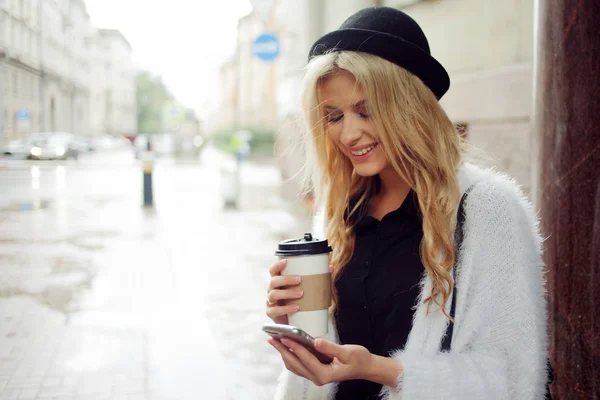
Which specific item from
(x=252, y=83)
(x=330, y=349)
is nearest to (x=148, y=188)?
(x=330, y=349)

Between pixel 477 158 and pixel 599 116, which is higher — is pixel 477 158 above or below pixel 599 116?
below

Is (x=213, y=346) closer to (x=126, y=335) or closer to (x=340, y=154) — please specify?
(x=126, y=335)

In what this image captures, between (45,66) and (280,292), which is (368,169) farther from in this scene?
(45,66)

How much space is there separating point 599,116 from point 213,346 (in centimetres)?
377

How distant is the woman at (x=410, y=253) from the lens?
1623 mm

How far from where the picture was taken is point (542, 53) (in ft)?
8.64

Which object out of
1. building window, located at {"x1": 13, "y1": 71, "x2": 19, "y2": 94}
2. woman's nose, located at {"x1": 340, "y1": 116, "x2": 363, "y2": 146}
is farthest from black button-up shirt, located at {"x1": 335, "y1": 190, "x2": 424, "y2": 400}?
building window, located at {"x1": 13, "y1": 71, "x2": 19, "y2": 94}

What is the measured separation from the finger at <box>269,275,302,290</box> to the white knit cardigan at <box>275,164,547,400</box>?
1.08 feet

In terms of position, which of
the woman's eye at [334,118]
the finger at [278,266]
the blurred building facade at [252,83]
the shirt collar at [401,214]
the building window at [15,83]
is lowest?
the finger at [278,266]

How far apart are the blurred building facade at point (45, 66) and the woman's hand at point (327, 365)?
3550 mm

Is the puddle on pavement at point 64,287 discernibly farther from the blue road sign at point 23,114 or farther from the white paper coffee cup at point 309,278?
the white paper coffee cup at point 309,278

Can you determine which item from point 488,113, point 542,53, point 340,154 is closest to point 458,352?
point 340,154

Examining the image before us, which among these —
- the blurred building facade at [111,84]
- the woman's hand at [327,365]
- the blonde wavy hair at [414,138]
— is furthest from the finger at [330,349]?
the blurred building facade at [111,84]

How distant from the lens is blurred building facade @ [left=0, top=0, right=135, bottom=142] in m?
4.58
